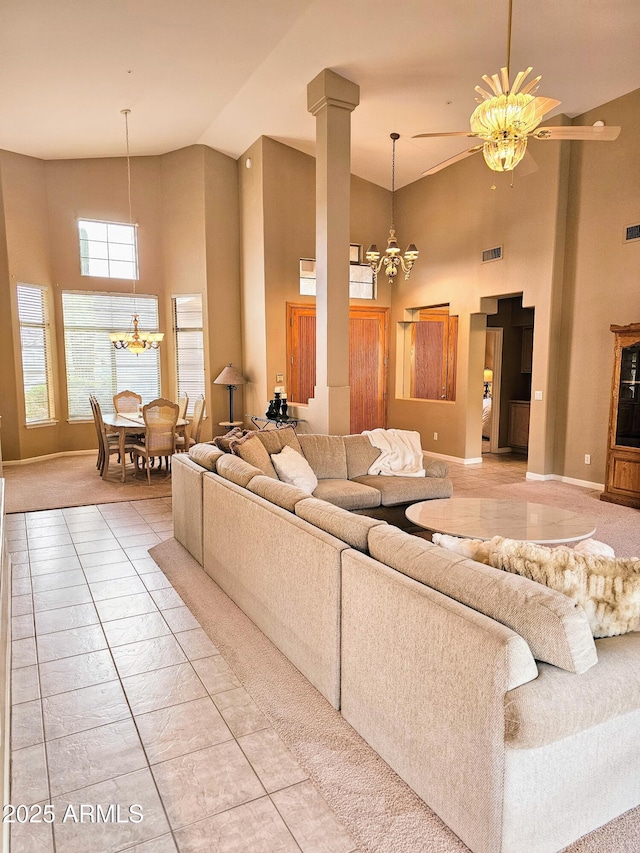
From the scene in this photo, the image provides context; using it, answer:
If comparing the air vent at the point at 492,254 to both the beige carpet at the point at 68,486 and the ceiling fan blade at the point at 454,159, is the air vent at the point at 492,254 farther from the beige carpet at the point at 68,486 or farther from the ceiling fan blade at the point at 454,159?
the beige carpet at the point at 68,486

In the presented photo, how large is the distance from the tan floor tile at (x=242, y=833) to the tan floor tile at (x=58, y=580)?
7.72 feet

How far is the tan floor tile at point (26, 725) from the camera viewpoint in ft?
7.17

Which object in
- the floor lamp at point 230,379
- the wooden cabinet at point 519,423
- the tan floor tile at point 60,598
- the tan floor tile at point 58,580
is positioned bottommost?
the tan floor tile at point 58,580

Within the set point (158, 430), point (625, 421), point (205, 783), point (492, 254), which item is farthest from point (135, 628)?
point (492, 254)

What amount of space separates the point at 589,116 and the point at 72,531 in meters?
7.25

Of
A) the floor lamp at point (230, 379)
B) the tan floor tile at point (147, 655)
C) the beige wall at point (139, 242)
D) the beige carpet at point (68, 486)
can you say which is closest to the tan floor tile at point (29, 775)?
the tan floor tile at point (147, 655)

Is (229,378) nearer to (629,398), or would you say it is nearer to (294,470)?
(294,470)

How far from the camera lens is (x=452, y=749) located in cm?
166

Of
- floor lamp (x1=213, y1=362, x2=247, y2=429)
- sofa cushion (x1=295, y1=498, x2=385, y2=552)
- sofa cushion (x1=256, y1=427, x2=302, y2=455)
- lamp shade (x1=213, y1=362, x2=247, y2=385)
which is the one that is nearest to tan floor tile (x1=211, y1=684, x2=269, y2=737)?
sofa cushion (x1=295, y1=498, x2=385, y2=552)

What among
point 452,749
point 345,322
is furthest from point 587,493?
point 452,749

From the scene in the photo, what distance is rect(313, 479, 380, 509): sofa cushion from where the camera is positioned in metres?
4.37

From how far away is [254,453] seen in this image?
4.26 metres

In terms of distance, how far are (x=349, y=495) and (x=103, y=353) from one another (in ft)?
20.4

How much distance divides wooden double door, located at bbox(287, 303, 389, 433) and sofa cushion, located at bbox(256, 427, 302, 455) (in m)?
3.65
